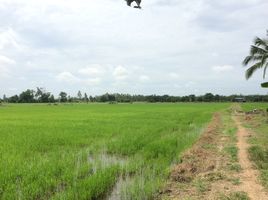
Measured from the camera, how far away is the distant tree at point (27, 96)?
98.4 metres

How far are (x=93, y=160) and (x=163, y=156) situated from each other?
1654 mm

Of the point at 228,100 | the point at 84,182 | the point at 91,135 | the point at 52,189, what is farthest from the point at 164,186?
the point at 228,100

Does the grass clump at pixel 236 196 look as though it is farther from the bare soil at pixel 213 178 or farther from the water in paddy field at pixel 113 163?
the water in paddy field at pixel 113 163

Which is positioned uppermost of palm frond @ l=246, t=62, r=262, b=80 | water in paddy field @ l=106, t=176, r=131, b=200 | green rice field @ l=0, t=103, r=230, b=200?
palm frond @ l=246, t=62, r=262, b=80

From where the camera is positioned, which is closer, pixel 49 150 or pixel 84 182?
pixel 84 182

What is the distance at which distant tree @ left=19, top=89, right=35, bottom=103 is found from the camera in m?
98.4

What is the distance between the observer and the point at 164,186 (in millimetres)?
5570

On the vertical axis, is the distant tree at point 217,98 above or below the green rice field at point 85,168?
above

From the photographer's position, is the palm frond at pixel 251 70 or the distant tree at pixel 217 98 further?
the distant tree at pixel 217 98

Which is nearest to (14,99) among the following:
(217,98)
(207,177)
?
(217,98)

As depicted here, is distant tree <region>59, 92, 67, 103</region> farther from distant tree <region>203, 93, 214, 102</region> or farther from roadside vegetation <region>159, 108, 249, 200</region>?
roadside vegetation <region>159, 108, 249, 200</region>

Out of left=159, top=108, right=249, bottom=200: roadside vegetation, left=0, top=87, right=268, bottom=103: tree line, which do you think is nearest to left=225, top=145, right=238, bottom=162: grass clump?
left=159, top=108, right=249, bottom=200: roadside vegetation

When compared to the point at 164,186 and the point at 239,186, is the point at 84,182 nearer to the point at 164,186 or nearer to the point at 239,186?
the point at 164,186

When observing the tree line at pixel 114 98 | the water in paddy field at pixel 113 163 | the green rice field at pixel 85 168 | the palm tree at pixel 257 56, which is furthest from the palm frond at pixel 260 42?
the tree line at pixel 114 98
